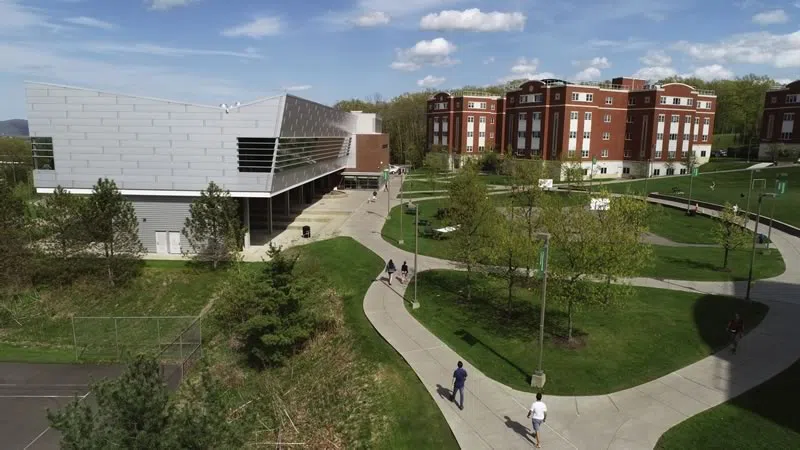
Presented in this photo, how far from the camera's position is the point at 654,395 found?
1769 centimetres

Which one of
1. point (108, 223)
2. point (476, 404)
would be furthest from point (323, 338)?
point (108, 223)

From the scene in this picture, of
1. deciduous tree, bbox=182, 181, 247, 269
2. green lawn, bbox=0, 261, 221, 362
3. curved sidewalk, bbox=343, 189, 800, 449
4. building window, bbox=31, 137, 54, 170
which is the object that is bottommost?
green lawn, bbox=0, 261, 221, 362

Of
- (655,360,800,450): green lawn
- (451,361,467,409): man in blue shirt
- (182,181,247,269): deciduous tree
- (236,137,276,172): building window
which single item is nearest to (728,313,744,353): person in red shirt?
(655,360,800,450): green lawn

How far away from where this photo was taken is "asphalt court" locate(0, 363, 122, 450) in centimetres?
1727

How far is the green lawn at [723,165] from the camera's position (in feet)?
281

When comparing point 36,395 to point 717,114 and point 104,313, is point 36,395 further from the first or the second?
point 717,114

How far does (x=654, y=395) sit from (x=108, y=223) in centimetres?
3112

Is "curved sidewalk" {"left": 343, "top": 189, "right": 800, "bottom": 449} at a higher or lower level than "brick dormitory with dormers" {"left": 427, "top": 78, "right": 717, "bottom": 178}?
lower

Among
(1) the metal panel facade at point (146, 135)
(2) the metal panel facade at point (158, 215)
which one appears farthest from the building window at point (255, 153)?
(2) the metal panel facade at point (158, 215)

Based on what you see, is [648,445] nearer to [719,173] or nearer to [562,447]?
[562,447]

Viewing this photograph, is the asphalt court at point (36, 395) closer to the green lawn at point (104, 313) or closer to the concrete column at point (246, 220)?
the green lawn at point (104, 313)

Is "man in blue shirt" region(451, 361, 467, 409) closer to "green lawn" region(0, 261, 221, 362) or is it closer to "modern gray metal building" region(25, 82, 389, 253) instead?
"green lawn" region(0, 261, 221, 362)

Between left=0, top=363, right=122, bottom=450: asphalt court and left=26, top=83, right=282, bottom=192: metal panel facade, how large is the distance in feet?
54.3

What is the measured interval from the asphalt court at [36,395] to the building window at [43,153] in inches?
741
